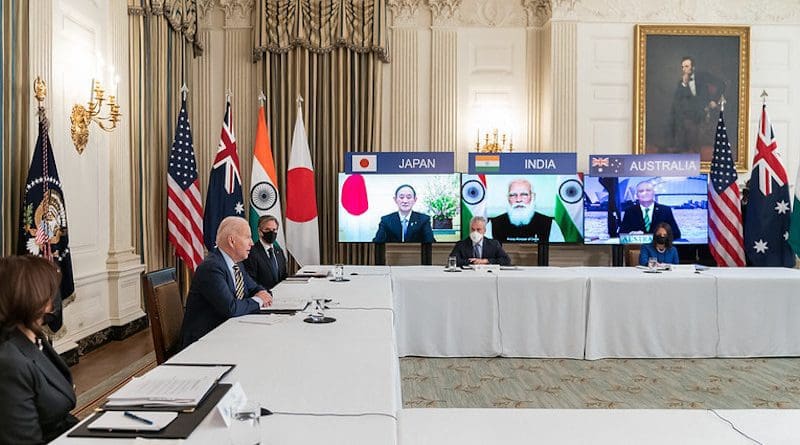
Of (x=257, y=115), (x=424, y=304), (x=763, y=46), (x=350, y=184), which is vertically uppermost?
(x=763, y=46)

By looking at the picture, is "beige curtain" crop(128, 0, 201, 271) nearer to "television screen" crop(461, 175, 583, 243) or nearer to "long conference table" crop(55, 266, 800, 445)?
"long conference table" crop(55, 266, 800, 445)

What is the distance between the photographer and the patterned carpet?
406 cm

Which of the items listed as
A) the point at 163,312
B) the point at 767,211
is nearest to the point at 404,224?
the point at 767,211

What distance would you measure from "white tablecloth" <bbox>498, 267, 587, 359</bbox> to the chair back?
2.78m

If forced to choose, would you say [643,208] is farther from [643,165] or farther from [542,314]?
[542,314]

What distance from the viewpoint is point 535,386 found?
4.45 m

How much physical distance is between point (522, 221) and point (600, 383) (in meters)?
3.21

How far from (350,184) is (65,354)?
3644 mm

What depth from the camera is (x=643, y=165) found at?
7.52m

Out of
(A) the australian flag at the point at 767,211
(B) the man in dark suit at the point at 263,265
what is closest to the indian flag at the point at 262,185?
(B) the man in dark suit at the point at 263,265

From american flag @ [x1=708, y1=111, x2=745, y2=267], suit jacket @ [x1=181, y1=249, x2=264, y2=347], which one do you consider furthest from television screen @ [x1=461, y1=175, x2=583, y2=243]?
suit jacket @ [x1=181, y1=249, x2=264, y2=347]

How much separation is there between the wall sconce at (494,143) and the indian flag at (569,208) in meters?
1.03

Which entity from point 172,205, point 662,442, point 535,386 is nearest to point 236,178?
point 172,205

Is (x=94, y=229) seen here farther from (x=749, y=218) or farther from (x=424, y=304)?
(x=749, y=218)
